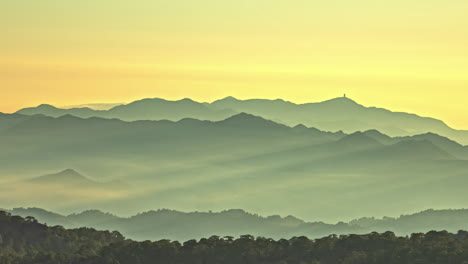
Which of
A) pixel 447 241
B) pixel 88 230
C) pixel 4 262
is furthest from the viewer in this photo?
pixel 88 230

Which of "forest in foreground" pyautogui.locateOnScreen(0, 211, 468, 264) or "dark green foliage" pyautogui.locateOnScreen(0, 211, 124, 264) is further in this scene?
"dark green foliage" pyautogui.locateOnScreen(0, 211, 124, 264)

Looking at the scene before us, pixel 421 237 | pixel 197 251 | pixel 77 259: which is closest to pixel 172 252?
pixel 197 251

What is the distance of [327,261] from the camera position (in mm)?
101375

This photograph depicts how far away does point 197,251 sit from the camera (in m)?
108

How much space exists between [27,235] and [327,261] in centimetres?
4304

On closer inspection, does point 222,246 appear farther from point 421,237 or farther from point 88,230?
point 88,230

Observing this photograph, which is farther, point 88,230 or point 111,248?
point 88,230

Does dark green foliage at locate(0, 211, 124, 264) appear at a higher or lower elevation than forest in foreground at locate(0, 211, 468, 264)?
higher

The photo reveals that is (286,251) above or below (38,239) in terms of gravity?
below

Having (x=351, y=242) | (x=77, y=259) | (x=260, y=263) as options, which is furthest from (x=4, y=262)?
(x=351, y=242)

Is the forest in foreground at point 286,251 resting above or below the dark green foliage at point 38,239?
below

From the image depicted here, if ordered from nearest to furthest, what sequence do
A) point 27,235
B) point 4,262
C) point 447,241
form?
1. point 447,241
2. point 4,262
3. point 27,235

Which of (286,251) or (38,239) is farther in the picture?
(38,239)

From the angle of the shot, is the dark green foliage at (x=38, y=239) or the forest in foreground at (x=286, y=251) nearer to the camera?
the forest in foreground at (x=286, y=251)
